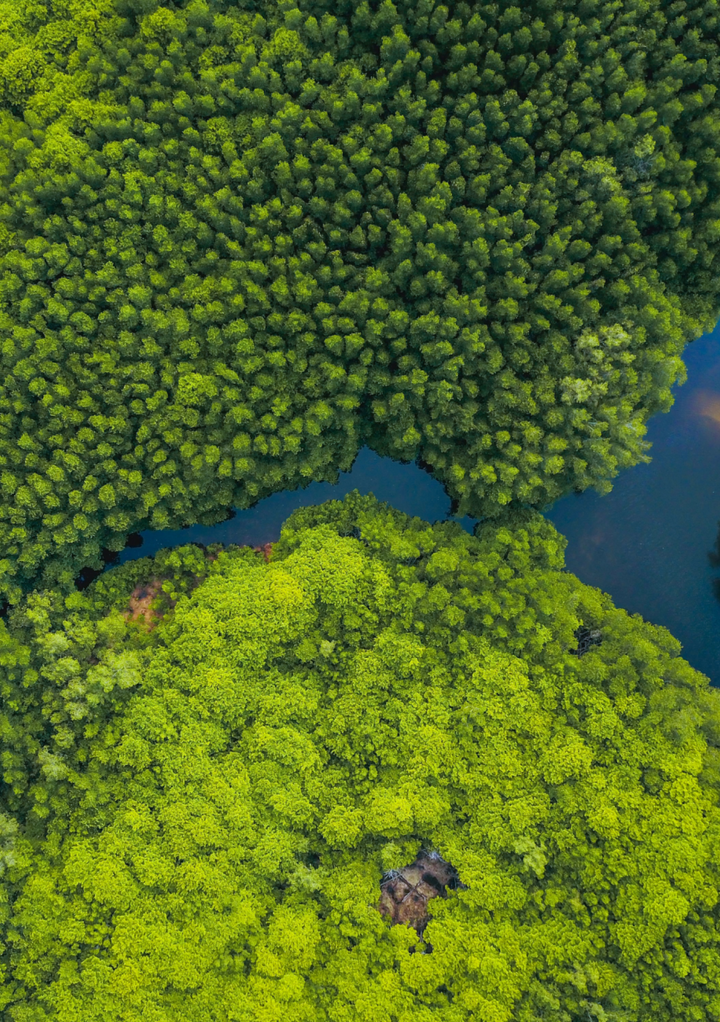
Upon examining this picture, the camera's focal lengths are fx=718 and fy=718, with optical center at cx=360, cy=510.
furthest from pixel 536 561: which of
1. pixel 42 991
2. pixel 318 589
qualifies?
pixel 42 991

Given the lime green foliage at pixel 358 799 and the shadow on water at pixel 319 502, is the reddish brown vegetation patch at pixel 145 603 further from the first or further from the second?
the shadow on water at pixel 319 502

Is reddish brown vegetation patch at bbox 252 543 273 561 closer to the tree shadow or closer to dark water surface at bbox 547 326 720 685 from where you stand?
dark water surface at bbox 547 326 720 685

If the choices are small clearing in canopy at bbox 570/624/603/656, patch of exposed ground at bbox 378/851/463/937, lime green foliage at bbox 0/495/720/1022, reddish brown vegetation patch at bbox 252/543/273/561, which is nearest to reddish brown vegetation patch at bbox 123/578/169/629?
lime green foliage at bbox 0/495/720/1022

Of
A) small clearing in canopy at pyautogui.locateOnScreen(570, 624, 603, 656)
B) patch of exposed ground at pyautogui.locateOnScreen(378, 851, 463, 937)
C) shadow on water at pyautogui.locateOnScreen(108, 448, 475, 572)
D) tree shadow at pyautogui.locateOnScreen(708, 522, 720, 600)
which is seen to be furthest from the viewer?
tree shadow at pyautogui.locateOnScreen(708, 522, 720, 600)

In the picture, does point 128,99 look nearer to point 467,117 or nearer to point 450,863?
point 467,117

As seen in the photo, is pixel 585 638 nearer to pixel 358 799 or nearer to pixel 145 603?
pixel 358 799

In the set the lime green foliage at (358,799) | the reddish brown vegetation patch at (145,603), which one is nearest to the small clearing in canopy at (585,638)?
the lime green foliage at (358,799)

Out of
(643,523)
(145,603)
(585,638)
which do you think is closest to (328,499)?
(145,603)
